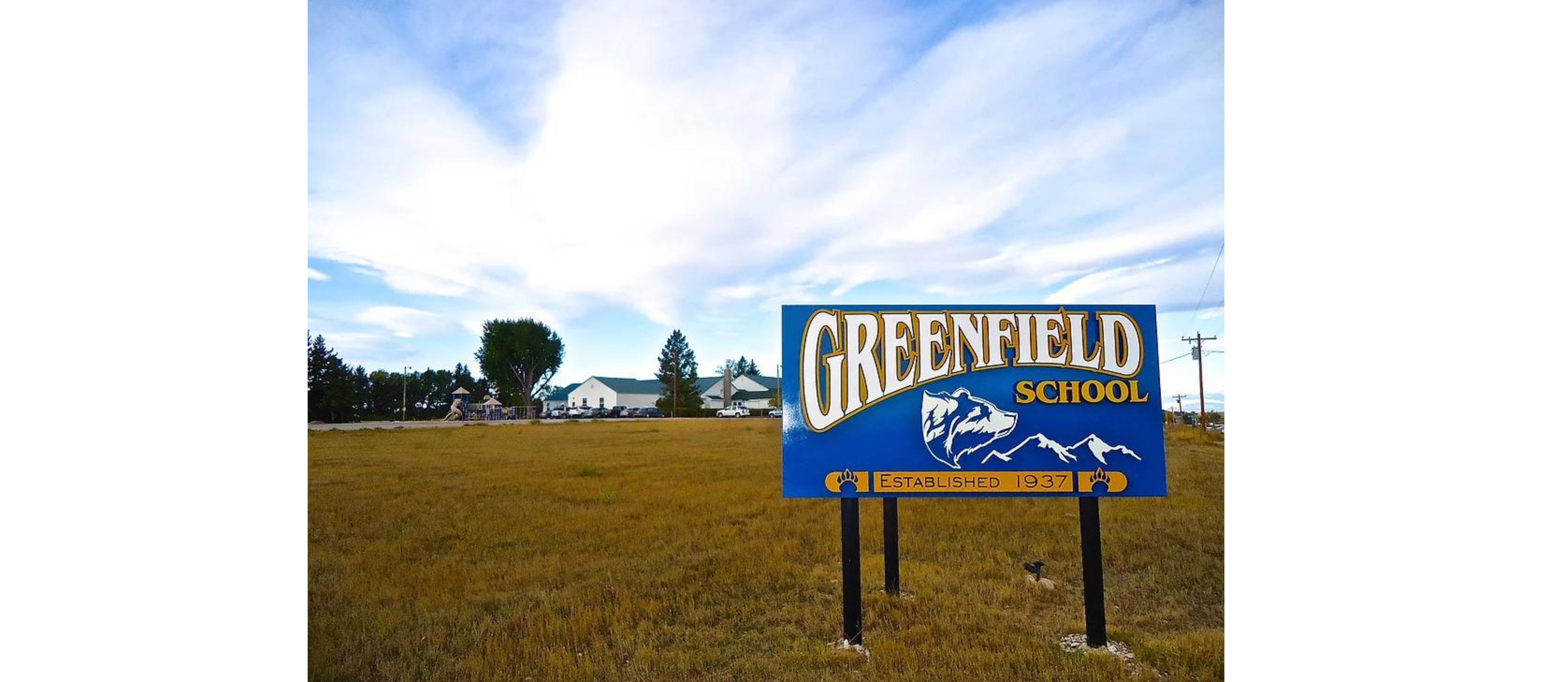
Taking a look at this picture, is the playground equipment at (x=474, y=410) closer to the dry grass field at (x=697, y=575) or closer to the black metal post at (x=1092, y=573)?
the dry grass field at (x=697, y=575)

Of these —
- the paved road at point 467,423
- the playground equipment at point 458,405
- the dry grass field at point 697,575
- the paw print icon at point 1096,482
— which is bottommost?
the dry grass field at point 697,575

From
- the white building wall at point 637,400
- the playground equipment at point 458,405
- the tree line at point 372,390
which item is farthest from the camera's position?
the white building wall at point 637,400

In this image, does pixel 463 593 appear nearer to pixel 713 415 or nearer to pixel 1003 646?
pixel 1003 646

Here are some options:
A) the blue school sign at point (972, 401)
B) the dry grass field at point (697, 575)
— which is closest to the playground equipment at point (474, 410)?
the dry grass field at point (697, 575)

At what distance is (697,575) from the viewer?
157 inches

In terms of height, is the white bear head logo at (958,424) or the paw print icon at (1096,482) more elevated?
the white bear head logo at (958,424)

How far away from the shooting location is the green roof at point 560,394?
684 centimetres

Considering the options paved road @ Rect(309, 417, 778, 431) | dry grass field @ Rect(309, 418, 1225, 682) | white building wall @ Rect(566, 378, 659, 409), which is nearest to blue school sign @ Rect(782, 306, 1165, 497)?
dry grass field @ Rect(309, 418, 1225, 682)

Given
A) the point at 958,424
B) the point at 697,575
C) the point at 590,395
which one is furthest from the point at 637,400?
the point at 958,424

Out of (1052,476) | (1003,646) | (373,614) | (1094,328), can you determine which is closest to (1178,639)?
(1003,646)

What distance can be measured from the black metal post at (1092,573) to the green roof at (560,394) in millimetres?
5222

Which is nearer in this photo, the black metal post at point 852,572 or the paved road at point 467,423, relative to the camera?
the black metal post at point 852,572

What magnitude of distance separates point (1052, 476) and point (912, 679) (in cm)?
126

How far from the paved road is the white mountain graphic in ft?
12.3
